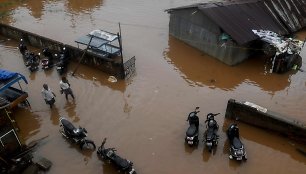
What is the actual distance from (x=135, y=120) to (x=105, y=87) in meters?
3.69

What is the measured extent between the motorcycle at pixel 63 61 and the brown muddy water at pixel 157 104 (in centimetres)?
56

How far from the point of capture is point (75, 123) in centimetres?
1572

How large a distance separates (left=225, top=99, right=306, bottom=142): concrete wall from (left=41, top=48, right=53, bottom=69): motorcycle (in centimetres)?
1189

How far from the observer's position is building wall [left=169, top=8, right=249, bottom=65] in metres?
19.9

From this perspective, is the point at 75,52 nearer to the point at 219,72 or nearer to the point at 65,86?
the point at 65,86

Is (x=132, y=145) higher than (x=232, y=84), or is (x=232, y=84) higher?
(x=232, y=84)

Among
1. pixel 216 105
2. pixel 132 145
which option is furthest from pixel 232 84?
pixel 132 145

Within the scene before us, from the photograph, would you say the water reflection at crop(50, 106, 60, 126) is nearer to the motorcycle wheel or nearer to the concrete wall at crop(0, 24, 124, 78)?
the motorcycle wheel

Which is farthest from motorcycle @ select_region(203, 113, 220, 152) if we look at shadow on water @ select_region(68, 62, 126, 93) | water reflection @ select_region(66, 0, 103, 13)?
water reflection @ select_region(66, 0, 103, 13)

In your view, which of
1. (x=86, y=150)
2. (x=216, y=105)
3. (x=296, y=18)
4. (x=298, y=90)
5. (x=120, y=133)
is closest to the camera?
(x=86, y=150)

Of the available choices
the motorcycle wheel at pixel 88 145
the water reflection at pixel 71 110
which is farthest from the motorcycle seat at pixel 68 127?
the water reflection at pixel 71 110

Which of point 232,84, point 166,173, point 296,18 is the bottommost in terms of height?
point 166,173

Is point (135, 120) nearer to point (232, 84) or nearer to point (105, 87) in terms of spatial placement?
point (105, 87)

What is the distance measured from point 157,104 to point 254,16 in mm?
10136
